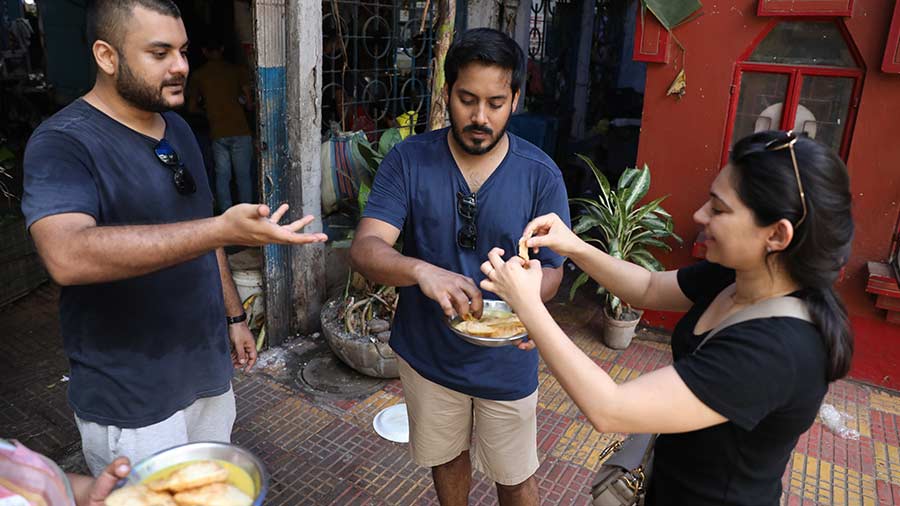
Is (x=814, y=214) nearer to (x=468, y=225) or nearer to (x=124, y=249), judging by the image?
(x=468, y=225)

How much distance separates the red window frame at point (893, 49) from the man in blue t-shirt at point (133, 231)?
4113 mm

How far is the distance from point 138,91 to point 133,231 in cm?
59

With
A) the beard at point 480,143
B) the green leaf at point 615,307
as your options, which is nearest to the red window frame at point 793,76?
the green leaf at point 615,307

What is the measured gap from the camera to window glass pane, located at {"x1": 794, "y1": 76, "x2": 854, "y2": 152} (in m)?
4.41

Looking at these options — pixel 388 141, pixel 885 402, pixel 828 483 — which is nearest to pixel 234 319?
pixel 388 141

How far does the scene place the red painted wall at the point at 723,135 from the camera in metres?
4.20

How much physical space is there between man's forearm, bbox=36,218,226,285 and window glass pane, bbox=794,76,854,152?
14.4 ft

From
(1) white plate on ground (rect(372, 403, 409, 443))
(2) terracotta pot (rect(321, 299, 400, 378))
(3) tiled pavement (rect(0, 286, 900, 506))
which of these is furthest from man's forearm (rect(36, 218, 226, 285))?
(2) terracotta pot (rect(321, 299, 400, 378))

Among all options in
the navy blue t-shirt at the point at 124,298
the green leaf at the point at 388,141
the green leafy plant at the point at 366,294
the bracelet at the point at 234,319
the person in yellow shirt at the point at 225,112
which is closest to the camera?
the navy blue t-shirt at the point at 124,298

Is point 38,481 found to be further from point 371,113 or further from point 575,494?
point 371,113

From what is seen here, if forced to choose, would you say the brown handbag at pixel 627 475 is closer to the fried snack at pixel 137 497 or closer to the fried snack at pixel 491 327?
the fried snack at pixel 491 327

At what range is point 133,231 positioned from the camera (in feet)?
5.38

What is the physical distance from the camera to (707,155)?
4.85m

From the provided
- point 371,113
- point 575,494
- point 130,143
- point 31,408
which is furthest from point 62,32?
point 575,494
